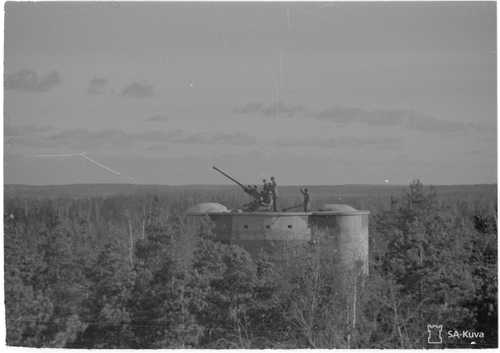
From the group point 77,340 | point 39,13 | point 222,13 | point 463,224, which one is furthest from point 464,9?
point 77,340

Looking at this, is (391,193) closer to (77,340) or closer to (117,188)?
(117,188)

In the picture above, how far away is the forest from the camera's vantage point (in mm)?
19219

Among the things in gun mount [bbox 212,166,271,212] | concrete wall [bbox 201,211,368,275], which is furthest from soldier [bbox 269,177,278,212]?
A: concrete wall [bbox 201,211,368,275]

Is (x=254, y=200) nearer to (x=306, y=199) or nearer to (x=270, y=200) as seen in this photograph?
(x=270, y=200)

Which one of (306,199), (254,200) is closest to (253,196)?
(254,200)

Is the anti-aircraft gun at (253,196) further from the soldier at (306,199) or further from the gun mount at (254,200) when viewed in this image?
the soldier at (306,199)

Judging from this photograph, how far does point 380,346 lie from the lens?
19000 millimetres

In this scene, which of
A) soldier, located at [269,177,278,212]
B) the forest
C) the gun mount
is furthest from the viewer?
the gun mount

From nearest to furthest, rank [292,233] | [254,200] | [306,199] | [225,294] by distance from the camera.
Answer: [225,294] → [292,233] → [306,199] → [254,200]

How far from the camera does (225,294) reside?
63.8ft

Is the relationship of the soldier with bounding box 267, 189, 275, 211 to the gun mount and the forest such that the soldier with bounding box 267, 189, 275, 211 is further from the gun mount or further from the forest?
the forest

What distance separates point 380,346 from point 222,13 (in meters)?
5.84

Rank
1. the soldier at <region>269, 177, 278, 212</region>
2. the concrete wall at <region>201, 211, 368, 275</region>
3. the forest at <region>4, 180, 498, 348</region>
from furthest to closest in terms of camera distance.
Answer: the soldier at <region>269, 177, 278, 212</region>
the concrete wall at <region>201, 211, 368, 275</region>
the forest at <region>4, 180, 498, 348</region>

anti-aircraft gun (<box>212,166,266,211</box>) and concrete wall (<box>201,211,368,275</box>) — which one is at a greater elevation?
anti-aircraft gun (<box>212,166,266,211</box>)
